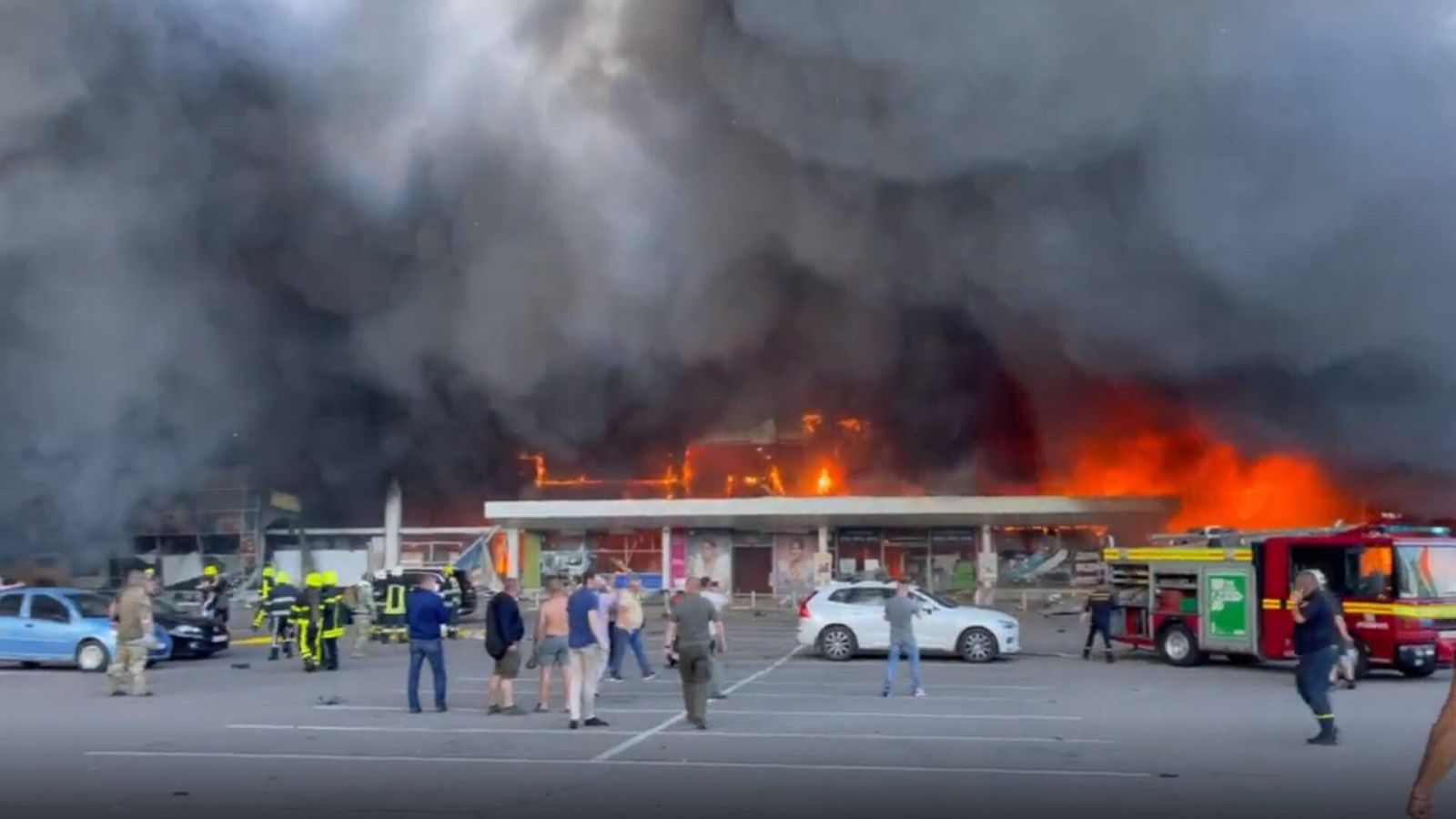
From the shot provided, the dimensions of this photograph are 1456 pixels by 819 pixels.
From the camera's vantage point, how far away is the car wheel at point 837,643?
23453 mm

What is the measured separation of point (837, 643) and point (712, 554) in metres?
15.4

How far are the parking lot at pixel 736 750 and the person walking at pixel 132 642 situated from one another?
0.39m

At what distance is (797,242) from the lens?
31203mm

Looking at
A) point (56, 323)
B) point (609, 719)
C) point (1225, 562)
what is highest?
point (56, 323)

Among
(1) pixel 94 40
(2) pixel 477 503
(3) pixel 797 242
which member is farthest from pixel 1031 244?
(2) pixel 477 503

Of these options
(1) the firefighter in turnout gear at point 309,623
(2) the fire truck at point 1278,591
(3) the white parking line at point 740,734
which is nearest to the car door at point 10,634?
(1) the firefighter in turnout gear at point 309,623

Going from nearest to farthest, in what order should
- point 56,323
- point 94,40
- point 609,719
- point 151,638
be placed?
point 609,719, point 151,638, point 94,40, point 56,323

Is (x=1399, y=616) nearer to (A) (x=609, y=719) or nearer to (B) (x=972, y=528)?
(A) (x=609, y=719)

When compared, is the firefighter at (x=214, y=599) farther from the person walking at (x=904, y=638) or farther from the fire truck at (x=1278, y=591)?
the fire truck at (x=1278, y=591)

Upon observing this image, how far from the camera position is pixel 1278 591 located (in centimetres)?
2109

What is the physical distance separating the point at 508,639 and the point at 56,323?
18.1 metres

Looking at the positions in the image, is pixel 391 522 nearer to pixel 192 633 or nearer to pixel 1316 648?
pixel 192 633

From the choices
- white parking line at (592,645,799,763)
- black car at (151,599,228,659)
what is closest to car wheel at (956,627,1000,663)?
white parking line at (592,645,799,763)

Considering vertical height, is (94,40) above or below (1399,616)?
above
